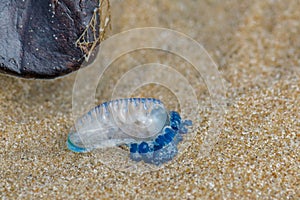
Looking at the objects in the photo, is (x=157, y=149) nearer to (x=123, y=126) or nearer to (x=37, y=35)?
(x=123, y=126)

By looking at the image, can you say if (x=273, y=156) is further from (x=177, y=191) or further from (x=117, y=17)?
(x=117, y=17)

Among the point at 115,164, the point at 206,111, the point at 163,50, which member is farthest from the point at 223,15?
the point at 115,164

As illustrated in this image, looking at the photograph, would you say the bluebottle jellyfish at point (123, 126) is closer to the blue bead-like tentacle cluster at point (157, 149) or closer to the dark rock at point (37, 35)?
the blue bead-like tentacle cluster at point (157, 149)

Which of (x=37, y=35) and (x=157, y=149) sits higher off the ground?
(x=37, y=35)

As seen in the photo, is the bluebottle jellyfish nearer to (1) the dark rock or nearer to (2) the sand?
(2) the sand

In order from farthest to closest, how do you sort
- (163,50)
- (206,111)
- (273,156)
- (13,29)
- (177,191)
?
(163,50) < (206,111) < (13,29) < (273,156) < (177,191)

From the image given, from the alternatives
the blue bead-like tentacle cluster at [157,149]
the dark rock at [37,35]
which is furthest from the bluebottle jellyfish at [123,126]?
the dark rock at [37,35]

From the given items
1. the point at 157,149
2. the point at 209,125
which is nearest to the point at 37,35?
the point at 157,149

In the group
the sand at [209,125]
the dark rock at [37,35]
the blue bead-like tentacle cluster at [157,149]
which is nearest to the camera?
the sand at [209,125]
